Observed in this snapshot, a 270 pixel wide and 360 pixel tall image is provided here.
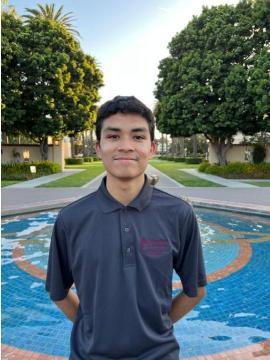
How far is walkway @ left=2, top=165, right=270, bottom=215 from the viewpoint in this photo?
501 inches

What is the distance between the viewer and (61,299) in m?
2.11

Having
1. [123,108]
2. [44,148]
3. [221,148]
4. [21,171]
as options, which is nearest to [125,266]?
[123,108]

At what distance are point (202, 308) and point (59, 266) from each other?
4027 millimetres

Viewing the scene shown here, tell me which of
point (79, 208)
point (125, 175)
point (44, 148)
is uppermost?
point (44, 148)

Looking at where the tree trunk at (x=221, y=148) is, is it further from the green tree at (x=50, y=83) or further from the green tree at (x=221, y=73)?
the green tree at (x=50, y=83)

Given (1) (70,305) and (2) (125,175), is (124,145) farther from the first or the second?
(1) (70,305)

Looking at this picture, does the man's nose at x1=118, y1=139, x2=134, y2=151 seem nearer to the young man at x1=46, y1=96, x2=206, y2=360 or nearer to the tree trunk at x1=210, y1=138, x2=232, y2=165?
the young man at x1=46, y1=96, x2=206, y2=360

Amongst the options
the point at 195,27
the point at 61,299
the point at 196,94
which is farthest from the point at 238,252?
the point at 195,27

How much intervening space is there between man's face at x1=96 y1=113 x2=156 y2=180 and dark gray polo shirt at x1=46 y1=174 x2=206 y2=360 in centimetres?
14

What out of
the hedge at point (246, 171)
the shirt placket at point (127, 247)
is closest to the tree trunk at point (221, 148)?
the hedge at point (246, 171)

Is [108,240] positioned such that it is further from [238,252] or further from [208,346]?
[238,252]

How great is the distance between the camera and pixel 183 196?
15.4 m

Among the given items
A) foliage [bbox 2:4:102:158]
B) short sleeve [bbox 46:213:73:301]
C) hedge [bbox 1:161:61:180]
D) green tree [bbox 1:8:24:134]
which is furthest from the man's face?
foliage [bbox 2:4:102:158]

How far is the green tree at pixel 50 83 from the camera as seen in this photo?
26078 mm
